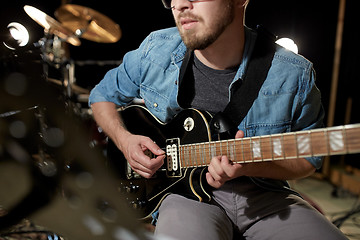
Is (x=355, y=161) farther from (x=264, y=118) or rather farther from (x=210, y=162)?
(x=210, y=162)

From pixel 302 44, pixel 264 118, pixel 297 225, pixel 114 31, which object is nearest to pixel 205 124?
pixel 264 118

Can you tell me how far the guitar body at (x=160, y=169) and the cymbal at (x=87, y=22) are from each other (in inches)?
76.7

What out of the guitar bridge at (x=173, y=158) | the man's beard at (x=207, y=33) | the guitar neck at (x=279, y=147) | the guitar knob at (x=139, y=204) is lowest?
the guitar knob at (x=139, y=204)

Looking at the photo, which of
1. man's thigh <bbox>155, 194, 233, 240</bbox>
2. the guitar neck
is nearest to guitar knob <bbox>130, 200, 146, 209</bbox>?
man's thigh <bbox>155, 194, 233, 240</bbox>

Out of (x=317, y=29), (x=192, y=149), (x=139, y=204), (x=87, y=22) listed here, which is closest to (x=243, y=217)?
(x=192, y=149)

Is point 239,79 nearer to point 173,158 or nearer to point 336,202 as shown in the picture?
point 173,158

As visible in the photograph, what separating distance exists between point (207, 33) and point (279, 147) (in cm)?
65

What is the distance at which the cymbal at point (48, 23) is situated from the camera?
119 inches

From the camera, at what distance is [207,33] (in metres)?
1.42

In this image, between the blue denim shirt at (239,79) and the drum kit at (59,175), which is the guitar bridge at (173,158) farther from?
the drum kit at (59,175)

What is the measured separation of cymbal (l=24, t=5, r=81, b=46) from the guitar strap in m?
2.39

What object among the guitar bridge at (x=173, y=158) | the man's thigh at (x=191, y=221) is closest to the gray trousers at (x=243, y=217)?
the man's thigh at (x=191, y=221)

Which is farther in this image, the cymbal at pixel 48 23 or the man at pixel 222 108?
the cymbal at pixel 48 23

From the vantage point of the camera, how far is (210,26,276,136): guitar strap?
4.42 feet
